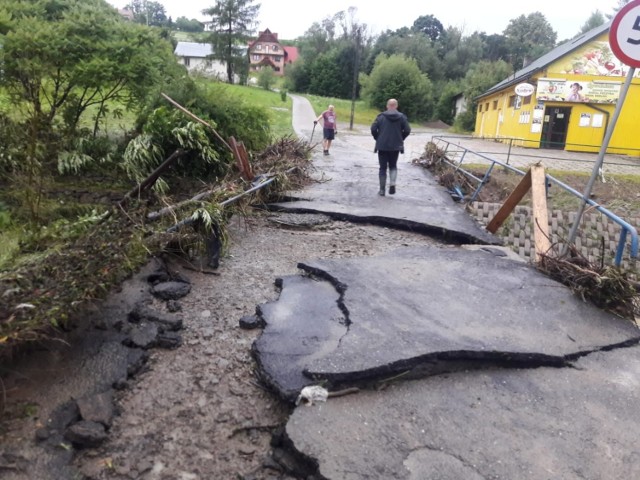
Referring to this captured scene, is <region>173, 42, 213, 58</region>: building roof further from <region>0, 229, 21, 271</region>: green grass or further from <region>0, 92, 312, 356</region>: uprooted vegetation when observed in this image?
<region>0, 229, 21, 271</region>: green grass

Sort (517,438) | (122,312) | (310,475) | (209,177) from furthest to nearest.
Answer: (209,177) < (122,312) < (517,438) < (310,475)

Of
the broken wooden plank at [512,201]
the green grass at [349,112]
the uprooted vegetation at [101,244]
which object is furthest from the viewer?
the green grass at [349,112]

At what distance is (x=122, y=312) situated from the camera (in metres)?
3.60

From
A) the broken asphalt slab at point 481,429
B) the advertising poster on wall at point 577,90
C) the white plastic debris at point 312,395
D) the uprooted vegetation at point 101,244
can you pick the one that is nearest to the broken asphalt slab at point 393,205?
the uprooted vegetation at point 101,244

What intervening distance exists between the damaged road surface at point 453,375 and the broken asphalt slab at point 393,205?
2.14 metres

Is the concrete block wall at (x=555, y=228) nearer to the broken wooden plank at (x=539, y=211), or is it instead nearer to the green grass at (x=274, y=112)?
the broken wooden plank at (x=539, y=211)

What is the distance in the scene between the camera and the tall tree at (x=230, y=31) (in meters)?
55.5

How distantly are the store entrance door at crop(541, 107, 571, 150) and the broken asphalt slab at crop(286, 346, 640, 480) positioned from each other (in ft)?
83.8

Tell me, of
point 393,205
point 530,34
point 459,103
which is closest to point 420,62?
point 459,103

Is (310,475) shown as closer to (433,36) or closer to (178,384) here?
(178,384)

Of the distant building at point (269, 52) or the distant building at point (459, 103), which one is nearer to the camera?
the distant building at point (459, 103)

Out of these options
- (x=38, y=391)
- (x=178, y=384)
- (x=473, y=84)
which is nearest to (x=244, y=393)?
(x=178, y=384)

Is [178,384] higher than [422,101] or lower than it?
lower

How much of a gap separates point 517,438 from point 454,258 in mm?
2944
